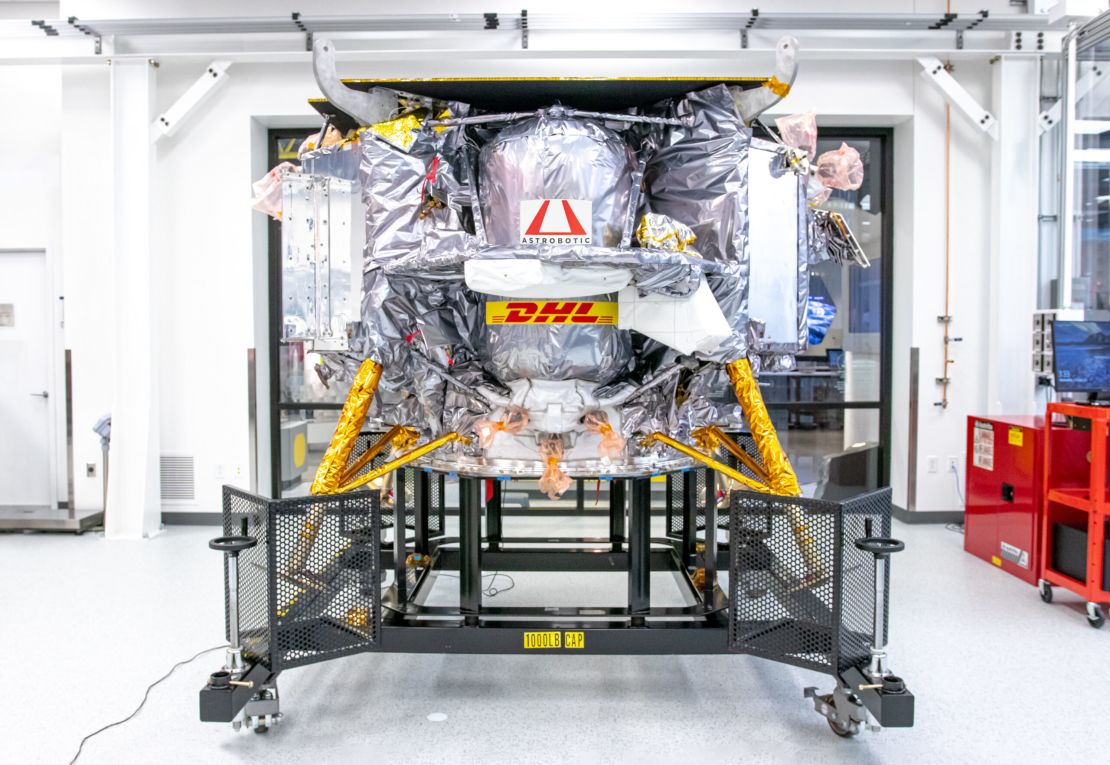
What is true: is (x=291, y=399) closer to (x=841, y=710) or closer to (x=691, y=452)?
(x=691, y=452)

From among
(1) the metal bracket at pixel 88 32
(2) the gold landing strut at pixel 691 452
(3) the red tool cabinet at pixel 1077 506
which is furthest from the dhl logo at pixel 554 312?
(1) the metal bracket at pixel 88 32

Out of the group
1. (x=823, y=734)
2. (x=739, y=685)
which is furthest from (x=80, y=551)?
(x=823, y=734)

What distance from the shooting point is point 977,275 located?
490 centimetres

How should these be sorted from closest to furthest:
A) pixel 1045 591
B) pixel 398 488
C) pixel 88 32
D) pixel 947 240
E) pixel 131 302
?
pixel 398 488
pixel 1045 591
pixel 88 32
pixel 131 302
pixel 947 240

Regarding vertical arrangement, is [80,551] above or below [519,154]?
below

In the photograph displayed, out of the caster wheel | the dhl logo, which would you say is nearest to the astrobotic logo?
the dhl logo

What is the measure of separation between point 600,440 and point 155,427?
356 cm

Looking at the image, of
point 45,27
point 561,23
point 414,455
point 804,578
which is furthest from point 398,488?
point 45,27

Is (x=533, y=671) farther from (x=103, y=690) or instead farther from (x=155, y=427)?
(x=155, y=427)

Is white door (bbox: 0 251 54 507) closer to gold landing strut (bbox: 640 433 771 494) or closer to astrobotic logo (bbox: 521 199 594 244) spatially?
astrobotic logo (bbox: 521 199 594 244)

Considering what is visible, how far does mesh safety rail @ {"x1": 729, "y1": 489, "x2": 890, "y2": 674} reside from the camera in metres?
2.21

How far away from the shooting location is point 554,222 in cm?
234

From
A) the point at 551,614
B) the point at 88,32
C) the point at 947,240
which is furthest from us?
the point at 947,240

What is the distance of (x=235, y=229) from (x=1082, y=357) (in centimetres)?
524
